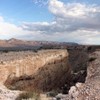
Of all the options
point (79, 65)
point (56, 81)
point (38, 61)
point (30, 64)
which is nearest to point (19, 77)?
point (30, 64)

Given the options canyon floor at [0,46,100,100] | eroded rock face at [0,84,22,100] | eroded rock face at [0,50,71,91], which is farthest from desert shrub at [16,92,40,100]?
eroded rock face at [0,50,71,91]

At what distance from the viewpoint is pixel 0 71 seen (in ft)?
63.1

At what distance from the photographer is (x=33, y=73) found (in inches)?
920

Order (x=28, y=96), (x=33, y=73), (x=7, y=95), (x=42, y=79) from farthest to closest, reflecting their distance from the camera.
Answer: (x=42, y=79), (x=33, y=73), (x=7, y=95), (x=28, y=96)

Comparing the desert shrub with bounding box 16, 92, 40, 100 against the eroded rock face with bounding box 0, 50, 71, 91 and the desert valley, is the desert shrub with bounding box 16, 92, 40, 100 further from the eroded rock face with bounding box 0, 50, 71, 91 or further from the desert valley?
the eroded rock face with bounding box 0, 50, 71, 91

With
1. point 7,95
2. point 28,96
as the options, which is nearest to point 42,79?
point 7,95

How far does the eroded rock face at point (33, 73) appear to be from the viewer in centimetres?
1984

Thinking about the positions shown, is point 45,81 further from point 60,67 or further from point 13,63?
point 60,67

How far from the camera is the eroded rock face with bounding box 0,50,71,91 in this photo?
19839mm

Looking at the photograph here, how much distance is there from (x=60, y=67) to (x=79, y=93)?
17.0 m

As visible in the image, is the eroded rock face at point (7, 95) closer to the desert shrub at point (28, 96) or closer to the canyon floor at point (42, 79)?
the canyon floor at point (42, 79)

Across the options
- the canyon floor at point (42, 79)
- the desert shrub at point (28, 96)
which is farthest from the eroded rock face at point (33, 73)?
the desert shrub at point (28, 96)

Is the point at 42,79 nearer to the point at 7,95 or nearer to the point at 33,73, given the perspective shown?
the point at 33,73

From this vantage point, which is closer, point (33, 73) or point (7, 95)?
point (7, 95)
